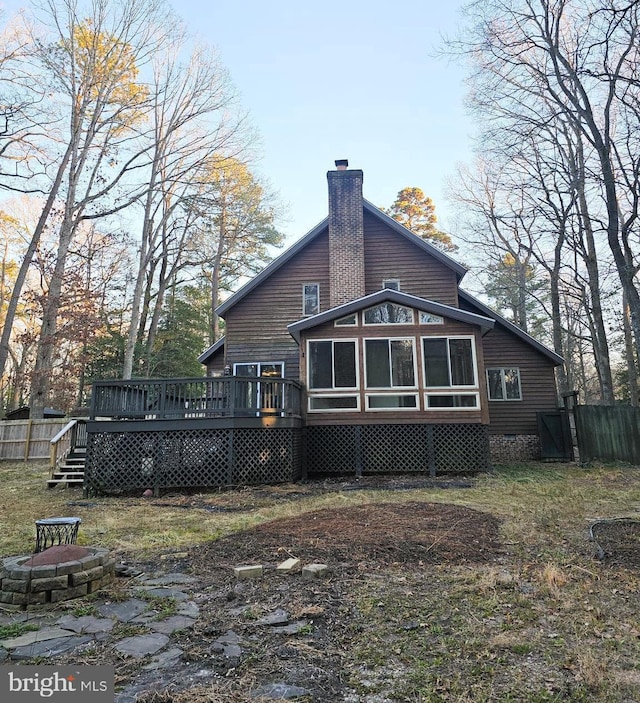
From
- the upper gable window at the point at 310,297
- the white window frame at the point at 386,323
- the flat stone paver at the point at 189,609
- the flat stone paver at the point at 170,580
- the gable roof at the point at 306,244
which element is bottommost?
the flat stone paver at the point at 170,580

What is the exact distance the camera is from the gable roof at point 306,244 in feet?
48.8

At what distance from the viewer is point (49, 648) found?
273cm

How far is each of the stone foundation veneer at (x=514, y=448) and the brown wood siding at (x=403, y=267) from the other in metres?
5.43

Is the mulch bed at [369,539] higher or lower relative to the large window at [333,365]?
lower

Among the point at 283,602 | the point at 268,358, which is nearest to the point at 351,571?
the point at 283,602

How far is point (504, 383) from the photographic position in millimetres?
16703

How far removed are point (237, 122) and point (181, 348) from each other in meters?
12.2

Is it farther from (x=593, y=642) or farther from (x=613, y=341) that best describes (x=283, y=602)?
(x=613, y=341)

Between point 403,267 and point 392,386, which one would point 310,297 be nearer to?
point 403,267

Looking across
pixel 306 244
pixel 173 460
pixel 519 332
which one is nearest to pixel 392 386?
pixel 173 460

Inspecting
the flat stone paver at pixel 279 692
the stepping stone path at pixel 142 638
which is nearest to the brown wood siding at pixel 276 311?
the stepping stone path at pixel 142 638

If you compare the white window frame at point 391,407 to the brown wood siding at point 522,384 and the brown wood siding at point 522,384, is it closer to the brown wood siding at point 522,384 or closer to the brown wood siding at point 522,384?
the brown wood siding at point 522,384

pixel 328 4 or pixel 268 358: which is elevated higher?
pixel 328 4

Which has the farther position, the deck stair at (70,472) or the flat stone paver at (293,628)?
the deck stair at (70,472)
